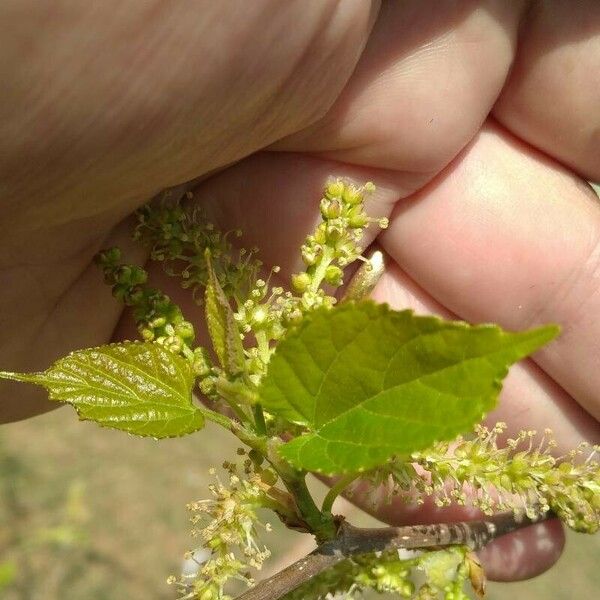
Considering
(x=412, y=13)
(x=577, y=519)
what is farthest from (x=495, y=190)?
(x=577, y=519)

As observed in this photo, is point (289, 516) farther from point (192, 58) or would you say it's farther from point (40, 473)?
point (40, 473)

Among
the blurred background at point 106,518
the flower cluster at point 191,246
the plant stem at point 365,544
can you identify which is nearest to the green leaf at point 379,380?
the plant stem at point 365,544

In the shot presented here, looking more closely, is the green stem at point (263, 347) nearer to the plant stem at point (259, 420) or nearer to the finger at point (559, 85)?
the plant stem at point (259, 420)

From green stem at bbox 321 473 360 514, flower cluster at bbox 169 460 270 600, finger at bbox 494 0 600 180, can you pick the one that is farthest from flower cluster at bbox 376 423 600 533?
finger at bbox 494 0 600 180

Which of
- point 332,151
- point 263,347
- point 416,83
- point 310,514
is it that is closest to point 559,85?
point 416,83

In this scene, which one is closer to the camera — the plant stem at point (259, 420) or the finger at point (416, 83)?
the plant stem at point (259, 420)

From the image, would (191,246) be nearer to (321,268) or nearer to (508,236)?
(321,268)
